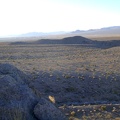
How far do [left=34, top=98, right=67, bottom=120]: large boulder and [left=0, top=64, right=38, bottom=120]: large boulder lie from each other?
204mm

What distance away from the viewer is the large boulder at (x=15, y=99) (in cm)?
1014

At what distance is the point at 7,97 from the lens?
10.5 meters

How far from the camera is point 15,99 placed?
414 inches

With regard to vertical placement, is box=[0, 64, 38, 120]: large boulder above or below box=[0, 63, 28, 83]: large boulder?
below

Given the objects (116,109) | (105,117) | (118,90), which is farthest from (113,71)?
(105,117)

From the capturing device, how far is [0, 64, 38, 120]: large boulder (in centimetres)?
1014

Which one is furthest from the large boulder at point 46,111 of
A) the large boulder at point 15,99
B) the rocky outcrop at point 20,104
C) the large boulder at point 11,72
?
the large boulder at point 11,72

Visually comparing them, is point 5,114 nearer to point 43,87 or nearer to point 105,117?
→ point 105,117

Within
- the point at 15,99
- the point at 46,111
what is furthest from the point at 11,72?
the point at 46,111

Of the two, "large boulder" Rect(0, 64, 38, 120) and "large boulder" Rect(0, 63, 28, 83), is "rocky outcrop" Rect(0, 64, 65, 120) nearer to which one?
"large boulder" Rect(0, 64, 38, 120)

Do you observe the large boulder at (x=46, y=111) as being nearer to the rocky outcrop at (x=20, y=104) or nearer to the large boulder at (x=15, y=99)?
the rocky outcrop at (x=20, y=104)

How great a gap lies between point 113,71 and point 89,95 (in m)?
7.66

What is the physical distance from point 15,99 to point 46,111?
112 cm

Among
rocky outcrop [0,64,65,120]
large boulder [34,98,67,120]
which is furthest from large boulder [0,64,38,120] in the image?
large boulder [34,98,67,120]
